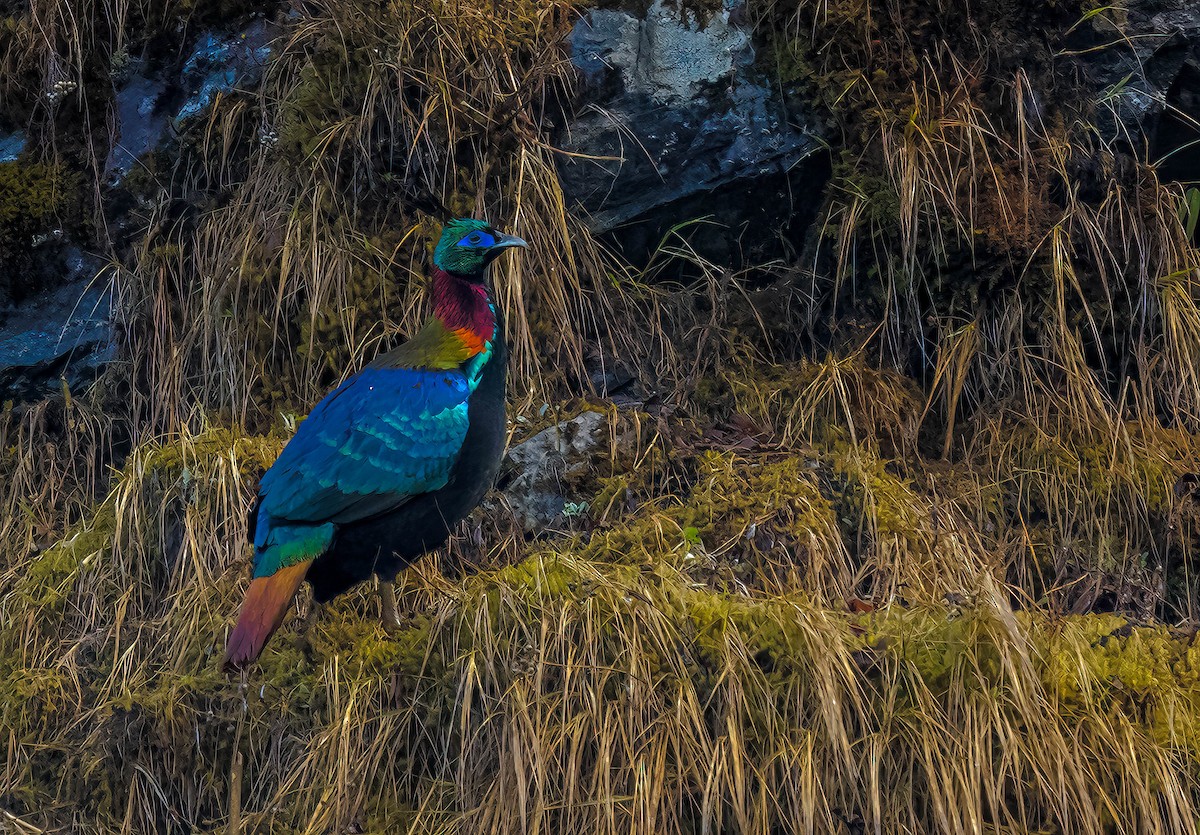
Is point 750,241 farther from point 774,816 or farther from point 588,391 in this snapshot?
point 774,816

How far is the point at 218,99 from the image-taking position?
458 cm

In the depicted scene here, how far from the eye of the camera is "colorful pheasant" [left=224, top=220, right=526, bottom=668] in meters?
3.23

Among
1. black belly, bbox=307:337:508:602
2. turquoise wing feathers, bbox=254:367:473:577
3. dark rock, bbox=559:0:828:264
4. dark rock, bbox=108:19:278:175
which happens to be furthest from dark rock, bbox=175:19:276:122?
black belly, bbox=307:337:508:602

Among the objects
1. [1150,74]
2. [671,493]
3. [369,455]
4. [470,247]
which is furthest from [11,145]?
[1150,74]

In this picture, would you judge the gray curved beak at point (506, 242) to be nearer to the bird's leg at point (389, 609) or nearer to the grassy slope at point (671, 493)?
the grassy slope at point (671, 493)

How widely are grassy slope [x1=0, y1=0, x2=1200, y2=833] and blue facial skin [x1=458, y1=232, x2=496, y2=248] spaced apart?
21.1 inches

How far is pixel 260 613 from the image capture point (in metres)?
3.03

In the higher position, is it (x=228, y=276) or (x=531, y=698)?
(x=228, y=276)

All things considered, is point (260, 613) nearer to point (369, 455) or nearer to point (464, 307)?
point (369, 455)

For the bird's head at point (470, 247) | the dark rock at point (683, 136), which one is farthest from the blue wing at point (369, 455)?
the dark rock at point (683, 136)

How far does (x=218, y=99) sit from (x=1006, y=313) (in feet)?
10.1

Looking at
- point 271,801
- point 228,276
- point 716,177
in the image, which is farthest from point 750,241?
point 271,801

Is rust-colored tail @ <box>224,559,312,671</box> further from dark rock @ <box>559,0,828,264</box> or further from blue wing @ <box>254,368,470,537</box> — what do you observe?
dark rock @ <box>559,0,828,264</box>

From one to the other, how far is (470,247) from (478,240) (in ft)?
0.11
